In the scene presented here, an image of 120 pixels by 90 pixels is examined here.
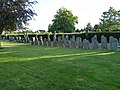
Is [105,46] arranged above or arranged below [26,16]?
below

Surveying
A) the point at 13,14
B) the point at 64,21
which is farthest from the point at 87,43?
the point at 64,21

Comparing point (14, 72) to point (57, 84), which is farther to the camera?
point (14, 72)

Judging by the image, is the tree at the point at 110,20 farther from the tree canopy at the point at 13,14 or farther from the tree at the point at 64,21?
the tree canopy at the point at 13,14

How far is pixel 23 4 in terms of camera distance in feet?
90.4

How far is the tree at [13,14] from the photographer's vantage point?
26078mm

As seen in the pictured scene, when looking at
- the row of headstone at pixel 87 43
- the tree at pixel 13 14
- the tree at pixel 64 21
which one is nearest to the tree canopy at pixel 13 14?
the tree at pixel 13 14

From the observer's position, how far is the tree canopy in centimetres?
2608

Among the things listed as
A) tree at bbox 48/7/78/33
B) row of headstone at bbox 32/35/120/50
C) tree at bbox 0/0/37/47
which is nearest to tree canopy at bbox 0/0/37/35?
tree at bbox 0/0/37/47

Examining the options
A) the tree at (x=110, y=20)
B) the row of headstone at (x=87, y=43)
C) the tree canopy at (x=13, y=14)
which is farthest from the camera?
the tree at (x=110, y=20)

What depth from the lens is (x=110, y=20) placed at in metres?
78.8

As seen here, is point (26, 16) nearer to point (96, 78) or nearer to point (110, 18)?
point (96, 78)

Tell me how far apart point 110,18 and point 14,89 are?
73.9 meters

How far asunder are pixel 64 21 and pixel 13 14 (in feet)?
176

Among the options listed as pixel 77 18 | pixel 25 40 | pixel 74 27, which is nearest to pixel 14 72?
pixel 25 40
